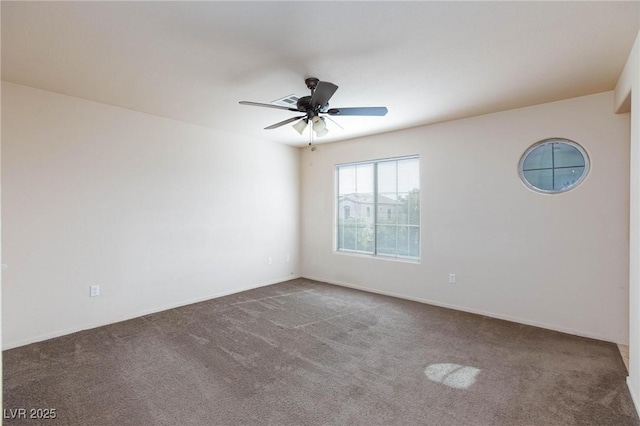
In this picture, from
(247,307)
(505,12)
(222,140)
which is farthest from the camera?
(222,140)

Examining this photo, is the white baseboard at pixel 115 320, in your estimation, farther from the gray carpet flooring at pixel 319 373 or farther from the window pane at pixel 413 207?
the window pane at pixel 413 207

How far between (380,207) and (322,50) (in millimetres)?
3118

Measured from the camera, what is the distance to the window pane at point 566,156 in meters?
3.55

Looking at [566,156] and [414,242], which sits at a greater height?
[566,156]

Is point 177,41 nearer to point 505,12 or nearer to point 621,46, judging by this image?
point 505,12

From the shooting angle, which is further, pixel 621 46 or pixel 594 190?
pixel 594 190

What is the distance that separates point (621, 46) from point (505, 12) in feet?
3.82

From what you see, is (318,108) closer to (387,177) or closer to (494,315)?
(387,177)

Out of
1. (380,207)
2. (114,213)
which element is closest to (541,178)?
(380,207)

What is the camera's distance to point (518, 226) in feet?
12.6

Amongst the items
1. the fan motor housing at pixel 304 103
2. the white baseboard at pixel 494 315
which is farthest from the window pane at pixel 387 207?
the fan motor housing at pixel 304 103

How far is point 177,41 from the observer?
2443 millimetres

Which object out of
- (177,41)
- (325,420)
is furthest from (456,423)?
(177,41)

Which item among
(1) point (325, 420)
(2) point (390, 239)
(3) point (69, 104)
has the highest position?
(3) point (69, 104)
